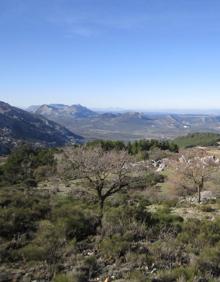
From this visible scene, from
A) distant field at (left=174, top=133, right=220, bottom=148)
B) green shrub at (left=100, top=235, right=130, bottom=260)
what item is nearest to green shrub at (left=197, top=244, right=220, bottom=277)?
green shrub at (left=100, top=235, right=130, bottom=260)

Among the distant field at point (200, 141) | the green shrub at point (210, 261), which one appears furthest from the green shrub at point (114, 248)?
the distant field at point (200, 141)

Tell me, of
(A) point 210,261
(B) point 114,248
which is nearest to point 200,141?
(A) point 210,261

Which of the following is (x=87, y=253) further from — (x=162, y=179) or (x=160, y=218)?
(x=162, y=179)

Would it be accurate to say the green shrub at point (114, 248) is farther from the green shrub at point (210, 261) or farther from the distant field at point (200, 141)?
the distant field at point (200, 141)

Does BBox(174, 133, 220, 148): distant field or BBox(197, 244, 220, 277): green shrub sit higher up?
BBox(197, 244, 220, 277): green shrub

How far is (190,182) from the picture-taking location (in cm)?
3912

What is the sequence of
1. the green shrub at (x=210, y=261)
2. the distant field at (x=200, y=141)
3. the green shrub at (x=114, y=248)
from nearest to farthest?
the green shrub at (x=210, y=261) < the green shrub at (x=114, y=248) < the distant field at (x=200, y=141)

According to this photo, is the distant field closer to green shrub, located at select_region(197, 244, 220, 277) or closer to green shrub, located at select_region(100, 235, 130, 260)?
green shrub, located at select_region(197, 244, 220, 277)

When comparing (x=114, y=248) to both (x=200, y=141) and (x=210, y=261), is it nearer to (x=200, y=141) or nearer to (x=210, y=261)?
(x=210, y=261)

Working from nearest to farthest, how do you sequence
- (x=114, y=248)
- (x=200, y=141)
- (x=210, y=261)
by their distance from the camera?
(x=210, y=261)
(x=114, y=248)
(x=200, y=141)

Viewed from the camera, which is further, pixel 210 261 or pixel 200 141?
pixel 200 141

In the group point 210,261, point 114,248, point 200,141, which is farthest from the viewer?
point 200,141

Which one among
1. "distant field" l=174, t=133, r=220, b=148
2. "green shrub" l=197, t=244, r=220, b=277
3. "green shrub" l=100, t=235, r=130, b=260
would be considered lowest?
"distant field" l=174, t=133, r=220, b=148

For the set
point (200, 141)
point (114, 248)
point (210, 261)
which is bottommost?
point (200, 141)
